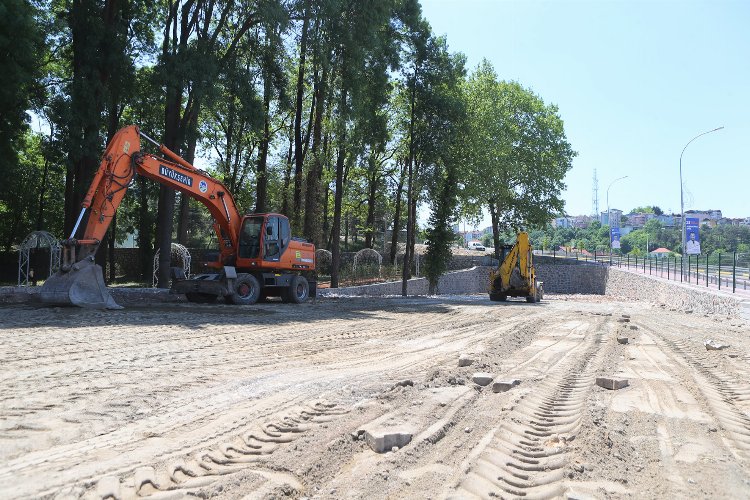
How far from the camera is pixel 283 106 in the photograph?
2516 cm

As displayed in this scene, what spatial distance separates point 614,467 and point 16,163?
25934mm

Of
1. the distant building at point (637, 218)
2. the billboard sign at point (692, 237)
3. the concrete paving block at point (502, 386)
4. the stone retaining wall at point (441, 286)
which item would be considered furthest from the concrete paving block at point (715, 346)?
the distant building at point (637, 218)

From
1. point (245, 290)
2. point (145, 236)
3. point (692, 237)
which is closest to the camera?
point (245, 290)

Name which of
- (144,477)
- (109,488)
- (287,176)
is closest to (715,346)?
(144,477)

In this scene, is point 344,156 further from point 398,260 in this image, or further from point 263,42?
point 398,260

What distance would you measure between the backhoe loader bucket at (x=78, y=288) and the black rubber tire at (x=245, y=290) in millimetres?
4209

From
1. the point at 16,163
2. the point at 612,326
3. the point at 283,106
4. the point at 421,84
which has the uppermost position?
the point at 421,84

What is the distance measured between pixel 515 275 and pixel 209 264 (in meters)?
14.2

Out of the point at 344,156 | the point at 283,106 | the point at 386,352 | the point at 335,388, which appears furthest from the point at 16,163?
the point at 335,388

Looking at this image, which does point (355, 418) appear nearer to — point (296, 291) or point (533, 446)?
point (533, 446)

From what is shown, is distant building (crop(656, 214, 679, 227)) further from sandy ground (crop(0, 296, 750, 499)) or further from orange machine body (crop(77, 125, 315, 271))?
sandy ground (crop(0, 296, 750, 499))

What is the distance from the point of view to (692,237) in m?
30.8

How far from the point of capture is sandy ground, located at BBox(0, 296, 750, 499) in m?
3.96

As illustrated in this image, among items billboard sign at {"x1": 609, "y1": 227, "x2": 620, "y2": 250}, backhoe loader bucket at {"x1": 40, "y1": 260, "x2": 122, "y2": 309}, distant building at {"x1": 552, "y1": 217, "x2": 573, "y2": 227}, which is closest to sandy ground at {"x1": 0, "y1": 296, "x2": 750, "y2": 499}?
backhoe loader bucket at {"x1": 40, "y1": 260, "x2": 122, "y2": 309}
